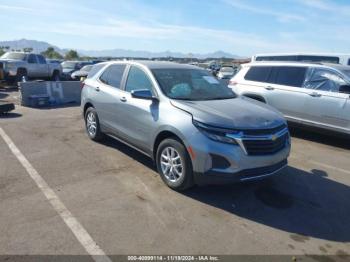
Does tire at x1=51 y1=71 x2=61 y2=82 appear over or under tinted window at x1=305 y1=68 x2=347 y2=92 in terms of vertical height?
under

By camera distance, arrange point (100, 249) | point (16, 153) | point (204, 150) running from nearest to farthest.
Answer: point (100, 249) → point (204, 150) → point (16, 153)

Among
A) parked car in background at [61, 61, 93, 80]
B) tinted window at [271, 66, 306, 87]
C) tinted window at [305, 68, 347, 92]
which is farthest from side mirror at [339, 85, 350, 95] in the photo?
parked car in background at [61, 61, 93, 80]

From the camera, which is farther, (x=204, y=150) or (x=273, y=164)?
(x=273, y=164)

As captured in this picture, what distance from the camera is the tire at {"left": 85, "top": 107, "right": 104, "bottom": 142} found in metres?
6.97

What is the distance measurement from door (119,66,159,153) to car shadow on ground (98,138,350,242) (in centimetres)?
62

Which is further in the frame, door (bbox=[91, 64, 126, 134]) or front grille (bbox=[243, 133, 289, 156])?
door (bbox=[91, 64, 126, 134])

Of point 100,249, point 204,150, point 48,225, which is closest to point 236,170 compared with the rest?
point 204,150

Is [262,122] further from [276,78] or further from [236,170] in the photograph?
[276,78]

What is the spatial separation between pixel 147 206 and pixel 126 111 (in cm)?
195

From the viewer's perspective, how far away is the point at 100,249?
11.2 ft

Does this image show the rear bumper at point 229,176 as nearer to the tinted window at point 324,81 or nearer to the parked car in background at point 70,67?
the tinted window at point 324,81

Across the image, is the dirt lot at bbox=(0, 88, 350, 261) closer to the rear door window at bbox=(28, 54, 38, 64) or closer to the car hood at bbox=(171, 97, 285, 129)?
the car hood at bbox=(171, 97, 285, 129)

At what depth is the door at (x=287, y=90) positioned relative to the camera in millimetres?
8039

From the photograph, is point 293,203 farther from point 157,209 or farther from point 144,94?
point 144,94
